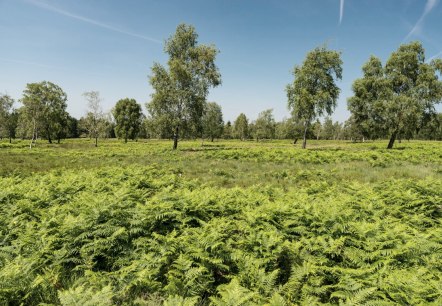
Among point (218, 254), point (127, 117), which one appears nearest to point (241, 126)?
point (127, 117)

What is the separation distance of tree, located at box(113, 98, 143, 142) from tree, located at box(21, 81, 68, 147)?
1485cm

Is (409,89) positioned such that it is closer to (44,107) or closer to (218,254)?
(218,254)

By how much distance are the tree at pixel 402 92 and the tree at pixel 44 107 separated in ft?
203

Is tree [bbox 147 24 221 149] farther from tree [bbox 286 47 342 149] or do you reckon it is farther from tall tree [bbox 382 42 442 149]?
tall tree [bbox 382 42 442 149]

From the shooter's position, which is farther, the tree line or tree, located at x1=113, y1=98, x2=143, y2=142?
tree, located at x1=113, y1=98, x2=143, y2=142

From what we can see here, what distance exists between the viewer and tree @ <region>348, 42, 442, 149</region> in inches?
1519

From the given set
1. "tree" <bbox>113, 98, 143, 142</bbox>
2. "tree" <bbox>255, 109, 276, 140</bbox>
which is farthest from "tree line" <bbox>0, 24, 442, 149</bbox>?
"tree" <bbox>255, 109, 276, 140</bbox>

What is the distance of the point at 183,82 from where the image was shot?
38.2 m

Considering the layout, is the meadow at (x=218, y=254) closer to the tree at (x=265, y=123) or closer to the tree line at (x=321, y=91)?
the tree line at (x=321, y=91)

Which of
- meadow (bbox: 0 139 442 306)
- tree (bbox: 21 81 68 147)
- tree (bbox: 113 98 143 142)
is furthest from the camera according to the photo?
tree (bbox: 113 98 143 142)

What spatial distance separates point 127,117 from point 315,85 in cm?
5558

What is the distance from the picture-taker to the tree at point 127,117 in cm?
7575

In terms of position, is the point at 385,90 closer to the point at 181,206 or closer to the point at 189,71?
the point at 189,71

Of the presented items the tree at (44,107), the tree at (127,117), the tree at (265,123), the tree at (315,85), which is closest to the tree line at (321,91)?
the tree at (315,85)
